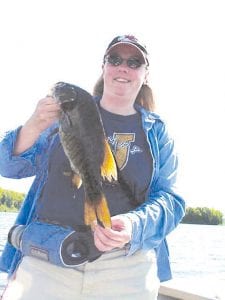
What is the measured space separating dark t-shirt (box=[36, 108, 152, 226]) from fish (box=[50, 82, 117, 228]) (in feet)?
1.54

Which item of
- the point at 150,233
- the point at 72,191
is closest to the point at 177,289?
the point at 150,233

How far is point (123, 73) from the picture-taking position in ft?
11.3

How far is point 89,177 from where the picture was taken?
106 inches

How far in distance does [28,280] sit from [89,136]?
1.20 metres

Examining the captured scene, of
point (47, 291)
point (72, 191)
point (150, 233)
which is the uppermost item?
point (72, 191)

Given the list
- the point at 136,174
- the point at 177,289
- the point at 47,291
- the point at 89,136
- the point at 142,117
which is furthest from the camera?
the point at 177,289

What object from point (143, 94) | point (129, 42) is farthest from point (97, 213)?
point (143, 94)

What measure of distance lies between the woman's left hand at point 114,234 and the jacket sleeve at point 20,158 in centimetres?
80

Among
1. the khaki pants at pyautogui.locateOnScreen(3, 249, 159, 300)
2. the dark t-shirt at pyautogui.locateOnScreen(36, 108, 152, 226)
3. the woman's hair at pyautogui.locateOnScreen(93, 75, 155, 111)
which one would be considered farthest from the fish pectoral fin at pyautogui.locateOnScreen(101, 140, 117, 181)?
the woman's hair at pyautogui.locateOnScreen(93, 75, 155, 111)

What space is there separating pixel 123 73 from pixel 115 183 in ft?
2.52

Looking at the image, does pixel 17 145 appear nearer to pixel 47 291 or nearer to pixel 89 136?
pixel 89 136

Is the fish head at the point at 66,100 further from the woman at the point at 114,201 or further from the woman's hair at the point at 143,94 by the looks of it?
the woman's hair at the point at 143,94

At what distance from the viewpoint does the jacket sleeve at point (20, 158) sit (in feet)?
10.7

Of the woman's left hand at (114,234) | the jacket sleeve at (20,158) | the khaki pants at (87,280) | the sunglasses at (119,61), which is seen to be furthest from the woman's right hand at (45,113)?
the khaki pants at (87,280)
